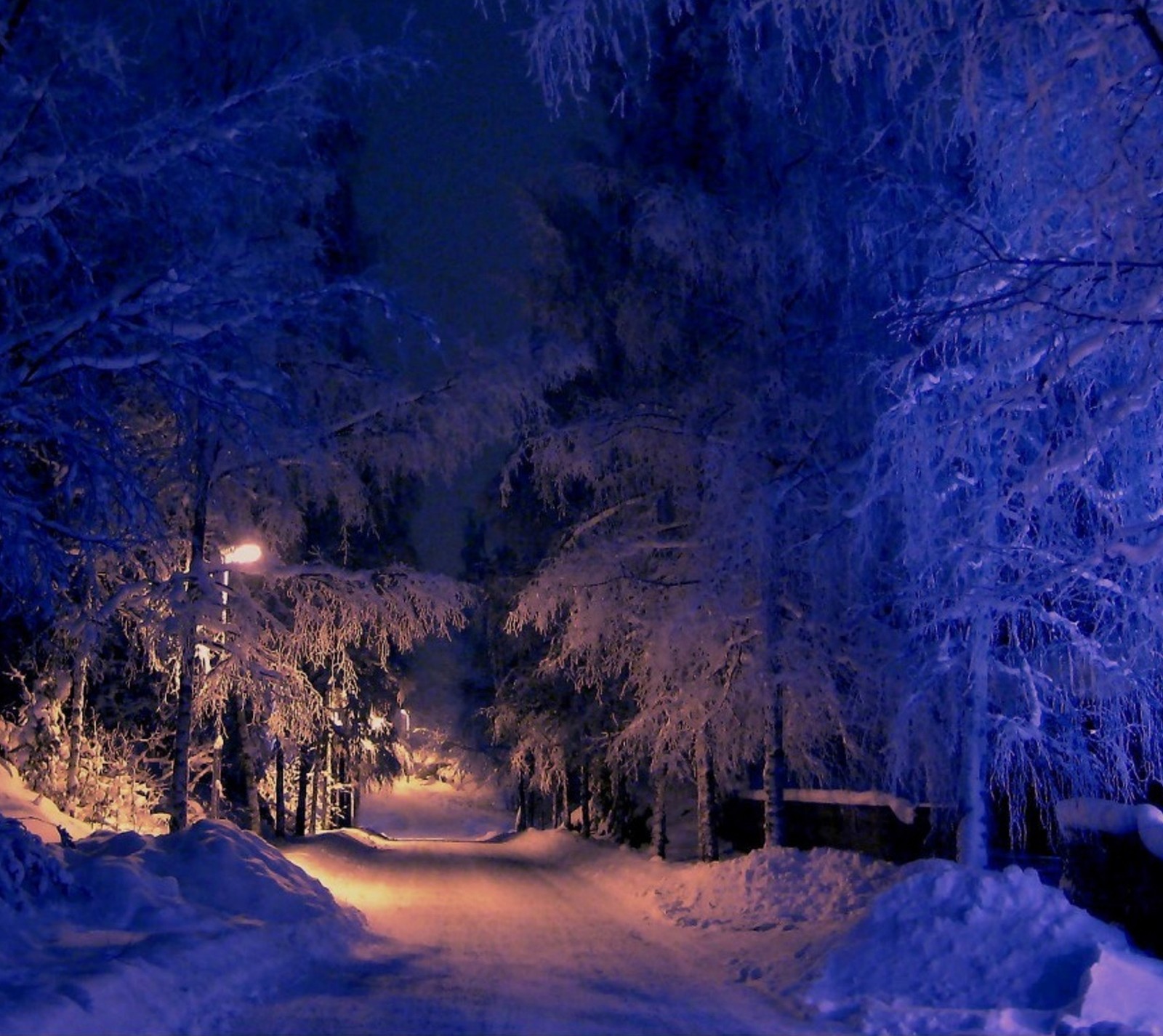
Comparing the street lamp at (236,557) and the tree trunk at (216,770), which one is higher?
the street lamp at (236,557)

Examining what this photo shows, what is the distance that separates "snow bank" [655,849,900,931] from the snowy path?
0.45 meters

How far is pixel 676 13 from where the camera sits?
24.6 ft

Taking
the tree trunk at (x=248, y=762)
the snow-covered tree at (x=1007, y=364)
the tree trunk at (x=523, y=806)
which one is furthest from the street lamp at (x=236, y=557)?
the tree trunk at (x=523, y=806)

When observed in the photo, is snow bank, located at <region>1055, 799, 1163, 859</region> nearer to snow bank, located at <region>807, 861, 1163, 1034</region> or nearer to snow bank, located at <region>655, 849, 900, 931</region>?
snow bank, located at <region>807, 861, 1163, 1034</region>

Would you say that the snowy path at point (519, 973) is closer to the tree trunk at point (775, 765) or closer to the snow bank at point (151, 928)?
the snow bank at point (151, 928)

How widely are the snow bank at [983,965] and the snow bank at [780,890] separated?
227 cm

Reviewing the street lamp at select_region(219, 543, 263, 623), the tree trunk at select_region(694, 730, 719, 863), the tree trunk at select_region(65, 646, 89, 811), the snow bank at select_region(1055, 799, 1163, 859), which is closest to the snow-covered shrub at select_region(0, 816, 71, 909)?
the street lamp at select_region(219, 543, 263, 623)

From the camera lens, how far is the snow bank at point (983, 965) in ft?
25.7

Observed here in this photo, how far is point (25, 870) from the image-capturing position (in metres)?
9.77

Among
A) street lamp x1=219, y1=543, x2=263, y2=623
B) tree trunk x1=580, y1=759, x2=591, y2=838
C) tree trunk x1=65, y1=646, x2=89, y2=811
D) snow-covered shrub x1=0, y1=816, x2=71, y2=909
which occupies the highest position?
street lamp x1=219, y1=543, x2=263, y2=623

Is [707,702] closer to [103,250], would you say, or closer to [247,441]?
[247,441]

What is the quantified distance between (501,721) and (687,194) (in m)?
15.8

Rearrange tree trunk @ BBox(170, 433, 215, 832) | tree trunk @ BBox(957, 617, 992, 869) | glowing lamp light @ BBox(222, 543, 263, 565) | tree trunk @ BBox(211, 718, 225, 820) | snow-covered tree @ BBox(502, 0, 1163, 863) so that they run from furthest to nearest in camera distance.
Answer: tree trunk @ BBox(211, 718, 225, 820)
glowing lamp light @ BBox(222, 543, 263, 565)
tree trunk @ BBox(170, 433, 215, 832)
tree trunk @ BBox(957, 617, 992, 869)
snow-covered tree @ BBox(502, 0, 1163, 863)

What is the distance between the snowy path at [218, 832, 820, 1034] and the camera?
26.8ft
